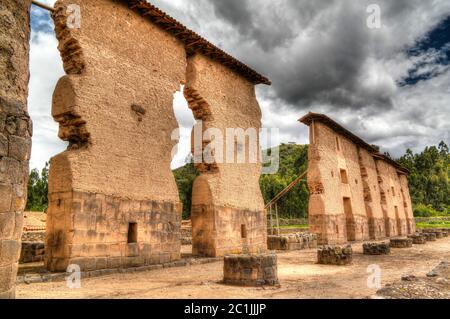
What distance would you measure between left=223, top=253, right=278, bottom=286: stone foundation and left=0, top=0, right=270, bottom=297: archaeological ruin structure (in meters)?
3.31

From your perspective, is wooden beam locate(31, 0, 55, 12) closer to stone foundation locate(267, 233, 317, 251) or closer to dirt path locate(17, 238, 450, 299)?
dirt path locate(17, 238, 450, 299)

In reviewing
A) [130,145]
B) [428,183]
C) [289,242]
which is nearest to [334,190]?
[289,242]

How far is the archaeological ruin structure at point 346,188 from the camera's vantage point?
740 inches

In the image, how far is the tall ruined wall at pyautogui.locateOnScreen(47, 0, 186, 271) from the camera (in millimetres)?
7875

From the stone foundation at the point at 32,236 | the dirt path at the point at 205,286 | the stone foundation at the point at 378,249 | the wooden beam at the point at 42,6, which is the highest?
the wooden beam at the point at 42,6

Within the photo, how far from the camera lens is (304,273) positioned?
8.53 m

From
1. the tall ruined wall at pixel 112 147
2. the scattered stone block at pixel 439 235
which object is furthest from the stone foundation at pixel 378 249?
the scattered stone block at pixel 439 235

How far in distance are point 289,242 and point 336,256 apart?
237 inches

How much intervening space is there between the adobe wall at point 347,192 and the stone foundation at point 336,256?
8014 mm

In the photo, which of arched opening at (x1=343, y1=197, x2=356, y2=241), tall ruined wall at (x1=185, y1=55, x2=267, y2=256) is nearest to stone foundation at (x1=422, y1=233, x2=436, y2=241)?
arched opening at (x1=343, y1=197, x2=356, y2=241)

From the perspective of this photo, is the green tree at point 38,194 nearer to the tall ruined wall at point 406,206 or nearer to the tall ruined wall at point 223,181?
the tall ruined wall at point 223,181

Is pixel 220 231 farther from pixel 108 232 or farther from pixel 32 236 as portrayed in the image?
pixel 32 236

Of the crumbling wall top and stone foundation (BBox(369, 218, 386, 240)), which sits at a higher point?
the crumbling wall top
